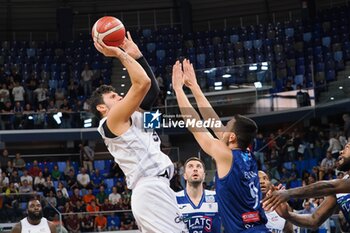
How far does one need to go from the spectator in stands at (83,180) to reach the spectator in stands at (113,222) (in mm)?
5921

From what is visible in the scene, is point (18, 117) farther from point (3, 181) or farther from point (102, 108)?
point (102, 108)

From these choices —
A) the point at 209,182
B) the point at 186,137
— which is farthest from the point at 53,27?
the point at 209,182

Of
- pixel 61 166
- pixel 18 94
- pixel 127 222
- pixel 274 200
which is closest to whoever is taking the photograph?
pixel 274 200

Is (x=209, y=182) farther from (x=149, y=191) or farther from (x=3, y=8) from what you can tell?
(x=3, y=8)

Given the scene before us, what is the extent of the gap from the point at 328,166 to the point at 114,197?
598 cm

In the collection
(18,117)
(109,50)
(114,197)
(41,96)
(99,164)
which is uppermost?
(41,96)

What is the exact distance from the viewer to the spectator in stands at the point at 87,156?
25.4 metres

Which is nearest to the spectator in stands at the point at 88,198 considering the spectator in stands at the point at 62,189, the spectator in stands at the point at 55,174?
the spectator in stands at the point at 62,189

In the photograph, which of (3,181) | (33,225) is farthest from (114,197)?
(33,225)

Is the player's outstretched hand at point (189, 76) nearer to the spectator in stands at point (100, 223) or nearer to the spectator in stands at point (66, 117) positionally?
the spectator in stands at point (100, 223)

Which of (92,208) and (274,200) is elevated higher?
(274,200)

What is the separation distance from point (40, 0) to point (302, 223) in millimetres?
29250

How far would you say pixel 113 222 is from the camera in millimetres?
17531

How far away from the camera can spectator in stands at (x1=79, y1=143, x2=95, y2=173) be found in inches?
1000
